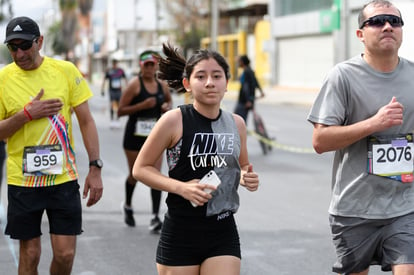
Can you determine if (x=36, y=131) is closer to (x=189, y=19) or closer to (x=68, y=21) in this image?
(x=189, y=19)

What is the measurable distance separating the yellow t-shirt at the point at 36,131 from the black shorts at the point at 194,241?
3.83ft

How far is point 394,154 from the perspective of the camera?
4125mm

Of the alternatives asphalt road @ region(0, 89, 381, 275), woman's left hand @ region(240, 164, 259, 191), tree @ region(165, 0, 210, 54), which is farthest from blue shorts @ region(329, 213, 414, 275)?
tree @ region(165, 0, 210, 54)

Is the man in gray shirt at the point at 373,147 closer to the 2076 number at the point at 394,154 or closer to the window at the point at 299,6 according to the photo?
the 2076 number at the point at 394,154

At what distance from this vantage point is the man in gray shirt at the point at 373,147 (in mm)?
4102

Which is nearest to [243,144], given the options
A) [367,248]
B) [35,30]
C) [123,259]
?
[367,248]

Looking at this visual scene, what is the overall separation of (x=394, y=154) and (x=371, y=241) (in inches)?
19.3

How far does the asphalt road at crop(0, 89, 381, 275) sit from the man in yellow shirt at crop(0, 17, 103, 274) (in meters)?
1.62

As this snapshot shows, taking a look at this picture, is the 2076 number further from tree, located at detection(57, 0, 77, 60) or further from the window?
tree, located at detection(57, 0, 77, 60)

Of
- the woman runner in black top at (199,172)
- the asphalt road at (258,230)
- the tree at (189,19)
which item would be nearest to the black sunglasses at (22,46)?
the woman runner in black top at (199,172)

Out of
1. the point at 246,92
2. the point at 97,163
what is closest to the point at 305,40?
the point at 246,92

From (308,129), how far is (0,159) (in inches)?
508

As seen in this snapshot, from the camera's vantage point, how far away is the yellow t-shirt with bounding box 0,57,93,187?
485 centimetres

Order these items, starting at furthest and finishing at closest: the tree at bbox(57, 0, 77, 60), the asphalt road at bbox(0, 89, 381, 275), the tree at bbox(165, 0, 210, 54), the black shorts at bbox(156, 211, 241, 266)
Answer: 1. the tree at bbox(57, 0, 77, 60)
2. the tree at bbox(165, 0, 210, 54)
3. the asphalt road at bbox(0, 89, 381, 275)
4. the black shorts at bbox(156, 211, 241, 266)
